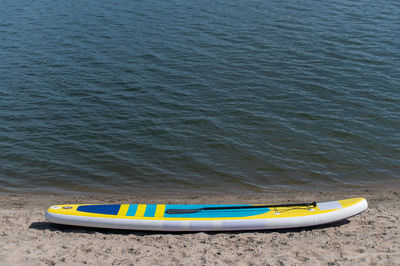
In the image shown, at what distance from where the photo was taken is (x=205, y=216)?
10078mm

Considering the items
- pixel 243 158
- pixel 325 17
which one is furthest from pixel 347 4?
pixel 243 158

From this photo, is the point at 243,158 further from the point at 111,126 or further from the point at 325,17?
the point at 325,17

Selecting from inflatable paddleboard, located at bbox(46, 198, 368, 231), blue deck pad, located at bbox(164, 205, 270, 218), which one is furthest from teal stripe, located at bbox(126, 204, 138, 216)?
blue deck pad, located at bbox(164, 205, 270, 218)

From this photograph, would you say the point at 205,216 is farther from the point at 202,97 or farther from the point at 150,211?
the point at 202,97

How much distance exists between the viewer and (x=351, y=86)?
17.9 meters

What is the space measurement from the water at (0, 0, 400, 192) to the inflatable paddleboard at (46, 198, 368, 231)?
2.60 m

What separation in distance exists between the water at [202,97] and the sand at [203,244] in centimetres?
291

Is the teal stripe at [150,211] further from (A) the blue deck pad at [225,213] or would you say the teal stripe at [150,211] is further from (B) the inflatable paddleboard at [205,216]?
(A) the blue deck pad at [225,213]

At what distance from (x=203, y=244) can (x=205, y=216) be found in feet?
3.01

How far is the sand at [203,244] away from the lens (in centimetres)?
845

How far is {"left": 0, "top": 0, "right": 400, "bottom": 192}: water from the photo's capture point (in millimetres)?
13750

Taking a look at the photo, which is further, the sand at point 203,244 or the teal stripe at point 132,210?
the teal stripe at point 132,210

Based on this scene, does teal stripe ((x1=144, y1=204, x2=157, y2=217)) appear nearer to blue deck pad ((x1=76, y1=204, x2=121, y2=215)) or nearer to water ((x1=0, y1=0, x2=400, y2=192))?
blue deck pad ((x1=76, y1=204, x2=121, y2=215))

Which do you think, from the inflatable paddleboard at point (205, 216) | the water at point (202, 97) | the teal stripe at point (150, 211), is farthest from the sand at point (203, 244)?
the water at point (202, 97)
